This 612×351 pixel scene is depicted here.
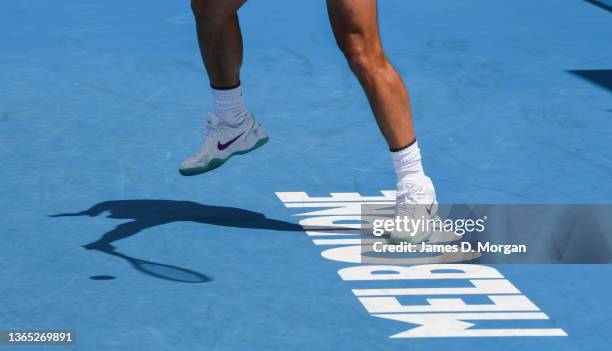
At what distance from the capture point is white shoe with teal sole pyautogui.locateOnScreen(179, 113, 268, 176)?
5.54 metres

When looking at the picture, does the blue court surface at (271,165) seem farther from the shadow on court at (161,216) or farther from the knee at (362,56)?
the knee at (362,56)

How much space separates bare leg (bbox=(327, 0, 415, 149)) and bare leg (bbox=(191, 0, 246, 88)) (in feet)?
1.83

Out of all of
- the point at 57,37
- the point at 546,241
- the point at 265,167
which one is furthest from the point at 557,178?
the point at 57,37

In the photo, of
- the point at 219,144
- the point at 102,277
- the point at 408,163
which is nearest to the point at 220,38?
the point at 219,144

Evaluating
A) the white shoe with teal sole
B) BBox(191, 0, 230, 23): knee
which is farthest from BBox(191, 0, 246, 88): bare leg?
the white shoe with teal sole

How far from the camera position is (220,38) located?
548 centimetres

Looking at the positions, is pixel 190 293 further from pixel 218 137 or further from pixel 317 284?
pixel 218 137

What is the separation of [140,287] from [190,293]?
183 mm

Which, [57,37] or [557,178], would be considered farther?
[57,37]

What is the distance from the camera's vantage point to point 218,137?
18.3ft

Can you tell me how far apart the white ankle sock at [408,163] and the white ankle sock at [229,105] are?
0.81m

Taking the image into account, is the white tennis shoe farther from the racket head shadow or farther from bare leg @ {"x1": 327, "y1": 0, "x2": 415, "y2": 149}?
the racket head shadow

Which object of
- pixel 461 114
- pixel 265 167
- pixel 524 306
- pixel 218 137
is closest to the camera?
pixel 524 306

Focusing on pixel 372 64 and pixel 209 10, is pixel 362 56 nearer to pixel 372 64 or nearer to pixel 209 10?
pixel 372 64
